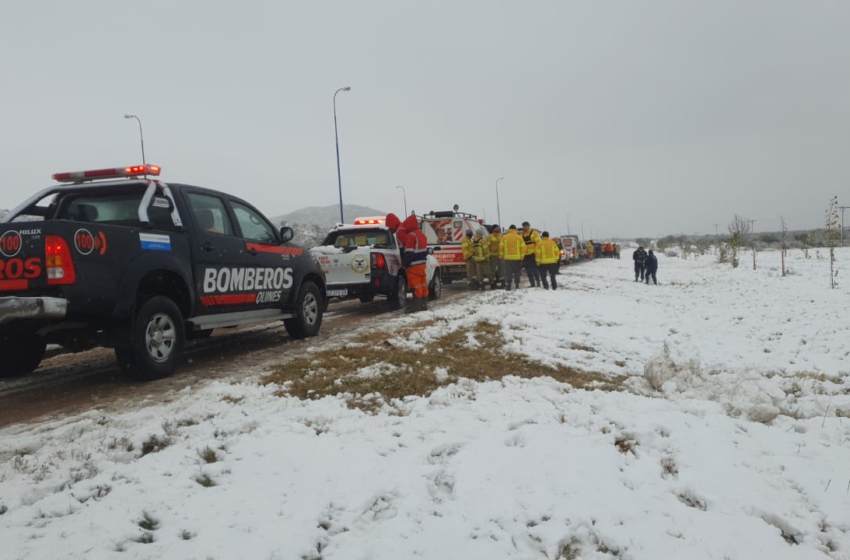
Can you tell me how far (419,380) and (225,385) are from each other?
183 centimetres

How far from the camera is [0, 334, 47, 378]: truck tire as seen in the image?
5695 millimetres

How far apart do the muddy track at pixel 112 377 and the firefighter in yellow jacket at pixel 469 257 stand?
26.1 ft

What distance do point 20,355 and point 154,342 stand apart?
1763 mm

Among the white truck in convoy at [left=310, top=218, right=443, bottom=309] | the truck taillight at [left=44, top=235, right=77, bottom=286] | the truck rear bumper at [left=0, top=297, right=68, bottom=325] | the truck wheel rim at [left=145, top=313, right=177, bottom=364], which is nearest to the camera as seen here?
the truck rear bumper at [left=0, top=297, right=68, bottom=325]

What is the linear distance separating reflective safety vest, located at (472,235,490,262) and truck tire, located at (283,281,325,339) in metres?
8.77

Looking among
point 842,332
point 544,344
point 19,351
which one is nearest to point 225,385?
point 19,351

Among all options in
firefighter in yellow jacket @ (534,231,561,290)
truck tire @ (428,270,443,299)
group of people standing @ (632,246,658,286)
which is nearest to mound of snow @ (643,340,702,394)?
truck tire @ (428,270,443,299)

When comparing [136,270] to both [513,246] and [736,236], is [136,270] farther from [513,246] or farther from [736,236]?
[736,236]

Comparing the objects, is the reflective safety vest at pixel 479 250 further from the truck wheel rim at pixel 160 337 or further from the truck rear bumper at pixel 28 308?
the truck rear bumper at pixel 28 308

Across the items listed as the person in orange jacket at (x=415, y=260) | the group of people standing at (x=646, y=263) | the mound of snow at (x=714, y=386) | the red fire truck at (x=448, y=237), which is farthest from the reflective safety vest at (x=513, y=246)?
the group of people standing at (x=646, y=263)

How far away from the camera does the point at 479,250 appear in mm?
16688

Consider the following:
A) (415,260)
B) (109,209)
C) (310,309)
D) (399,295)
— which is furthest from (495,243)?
(109,209)

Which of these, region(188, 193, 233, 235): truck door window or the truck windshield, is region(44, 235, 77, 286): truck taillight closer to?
the truck windshield

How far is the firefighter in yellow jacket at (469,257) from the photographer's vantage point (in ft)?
54.5
